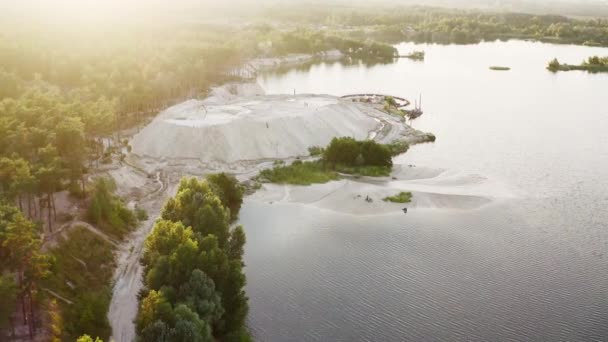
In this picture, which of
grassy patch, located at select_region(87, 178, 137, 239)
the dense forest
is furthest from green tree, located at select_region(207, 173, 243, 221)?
grassy patch, located at select_region(87, 178, 137, 239)

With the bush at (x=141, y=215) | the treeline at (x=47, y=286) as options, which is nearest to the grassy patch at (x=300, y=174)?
the bush at (x=141, y=215)

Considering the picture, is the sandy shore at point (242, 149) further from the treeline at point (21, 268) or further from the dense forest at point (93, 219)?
the treeline at point (21, 268)

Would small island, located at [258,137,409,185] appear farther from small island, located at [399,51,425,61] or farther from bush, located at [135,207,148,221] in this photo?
small island, located at [399,51,425,61]

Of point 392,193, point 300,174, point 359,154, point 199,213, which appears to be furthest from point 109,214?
point 359,154

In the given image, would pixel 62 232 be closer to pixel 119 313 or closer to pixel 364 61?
pixel 119 313

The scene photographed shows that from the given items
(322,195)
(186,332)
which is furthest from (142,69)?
(186,332)

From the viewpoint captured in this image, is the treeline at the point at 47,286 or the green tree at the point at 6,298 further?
the treeline at the point at 47,286

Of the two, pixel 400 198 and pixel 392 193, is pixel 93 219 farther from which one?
pixel 392 193
